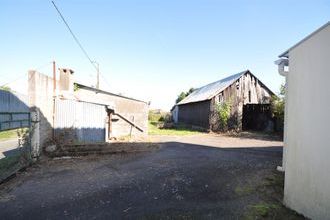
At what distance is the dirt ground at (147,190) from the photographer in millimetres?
5043

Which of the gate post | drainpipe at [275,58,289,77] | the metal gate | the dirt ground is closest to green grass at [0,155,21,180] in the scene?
the metal gate

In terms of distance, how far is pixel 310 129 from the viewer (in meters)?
4.62

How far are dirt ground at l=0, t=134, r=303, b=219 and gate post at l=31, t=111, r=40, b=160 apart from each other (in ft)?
1.59

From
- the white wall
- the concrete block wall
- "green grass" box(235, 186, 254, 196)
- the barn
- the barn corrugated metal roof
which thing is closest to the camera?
the white wall

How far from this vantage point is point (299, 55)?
16.7ft

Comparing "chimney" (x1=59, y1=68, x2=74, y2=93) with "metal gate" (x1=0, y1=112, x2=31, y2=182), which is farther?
"chimney" (x1=59, y1=68, x2=74, y2=93)

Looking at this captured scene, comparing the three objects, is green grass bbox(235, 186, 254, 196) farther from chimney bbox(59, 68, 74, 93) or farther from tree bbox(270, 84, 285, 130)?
tree bbox(270, 84, 285, 130)

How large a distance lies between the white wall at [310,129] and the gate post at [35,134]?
28.4 feet

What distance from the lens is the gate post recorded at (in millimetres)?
9508

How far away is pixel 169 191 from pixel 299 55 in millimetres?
4254

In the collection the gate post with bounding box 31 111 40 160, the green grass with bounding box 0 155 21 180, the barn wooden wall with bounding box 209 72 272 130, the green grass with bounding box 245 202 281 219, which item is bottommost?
the green grass with bounding box 0 155 21 180

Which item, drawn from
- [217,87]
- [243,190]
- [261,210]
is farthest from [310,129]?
[217,87]

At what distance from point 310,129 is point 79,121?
10807 millimetres

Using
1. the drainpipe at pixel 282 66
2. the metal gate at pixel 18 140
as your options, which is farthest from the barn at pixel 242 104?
the metal gate at pixel 18 140
